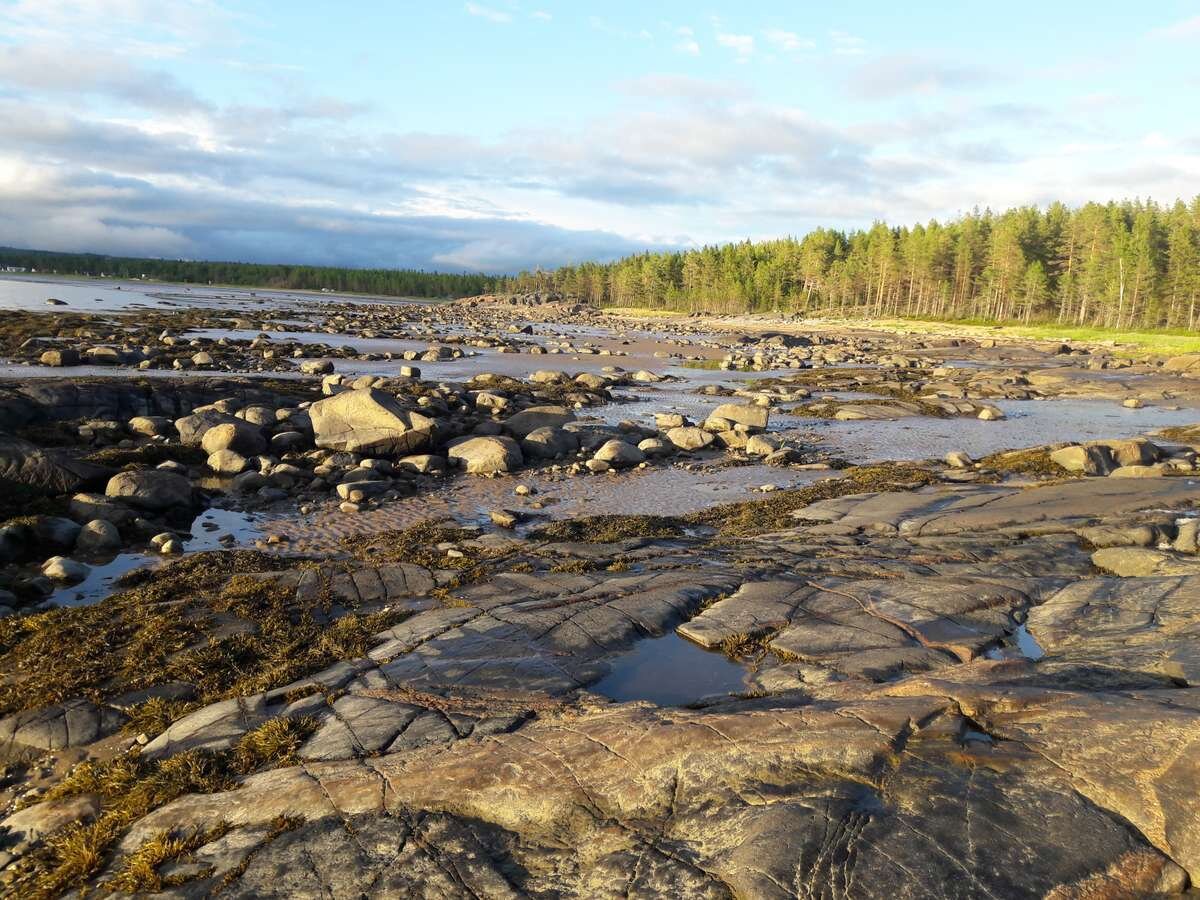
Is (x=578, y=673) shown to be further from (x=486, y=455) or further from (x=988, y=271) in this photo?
(x=988, y=271)

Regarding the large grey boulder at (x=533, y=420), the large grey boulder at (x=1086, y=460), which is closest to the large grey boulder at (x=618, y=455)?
the large grey boulder at (x=533, y=420)

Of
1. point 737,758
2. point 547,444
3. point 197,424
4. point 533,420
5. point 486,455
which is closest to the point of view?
point 737,758

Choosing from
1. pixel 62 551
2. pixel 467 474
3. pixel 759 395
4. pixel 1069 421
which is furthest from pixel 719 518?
pixel 1069 421

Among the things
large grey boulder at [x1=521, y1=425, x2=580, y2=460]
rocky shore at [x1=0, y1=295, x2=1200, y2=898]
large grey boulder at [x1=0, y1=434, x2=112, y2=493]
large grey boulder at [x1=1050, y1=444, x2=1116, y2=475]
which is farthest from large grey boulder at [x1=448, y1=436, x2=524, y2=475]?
large grey boulder at [x1=1050, y1=444, x2=1116, y2=475]

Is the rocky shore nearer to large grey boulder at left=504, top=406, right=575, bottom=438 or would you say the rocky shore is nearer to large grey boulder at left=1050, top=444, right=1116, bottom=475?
large grey boulder at left=1050, top=444, right=1116, bottom=475

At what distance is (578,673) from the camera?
983 cm

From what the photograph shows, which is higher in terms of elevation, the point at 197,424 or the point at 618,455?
the point at 197,424

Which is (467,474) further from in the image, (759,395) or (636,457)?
(759,395)

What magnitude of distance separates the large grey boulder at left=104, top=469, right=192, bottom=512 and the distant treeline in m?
102

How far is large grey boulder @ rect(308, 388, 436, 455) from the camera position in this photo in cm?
2412

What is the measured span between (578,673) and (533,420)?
20123 mm

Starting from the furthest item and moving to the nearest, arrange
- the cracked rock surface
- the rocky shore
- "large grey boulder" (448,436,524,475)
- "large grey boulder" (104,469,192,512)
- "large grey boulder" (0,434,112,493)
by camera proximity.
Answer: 1. "large grey boulder" (448,436,524,475)
2. "large grey boulder" (104,469,192,512)
3. "large grey boulder" (0,434,112,493)
4. the rocky shore
5. the cracked rock surface

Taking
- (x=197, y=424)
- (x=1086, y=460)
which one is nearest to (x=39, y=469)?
(x=197, y=424)

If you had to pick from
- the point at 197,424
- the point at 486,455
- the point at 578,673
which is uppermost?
the point at 197,424
